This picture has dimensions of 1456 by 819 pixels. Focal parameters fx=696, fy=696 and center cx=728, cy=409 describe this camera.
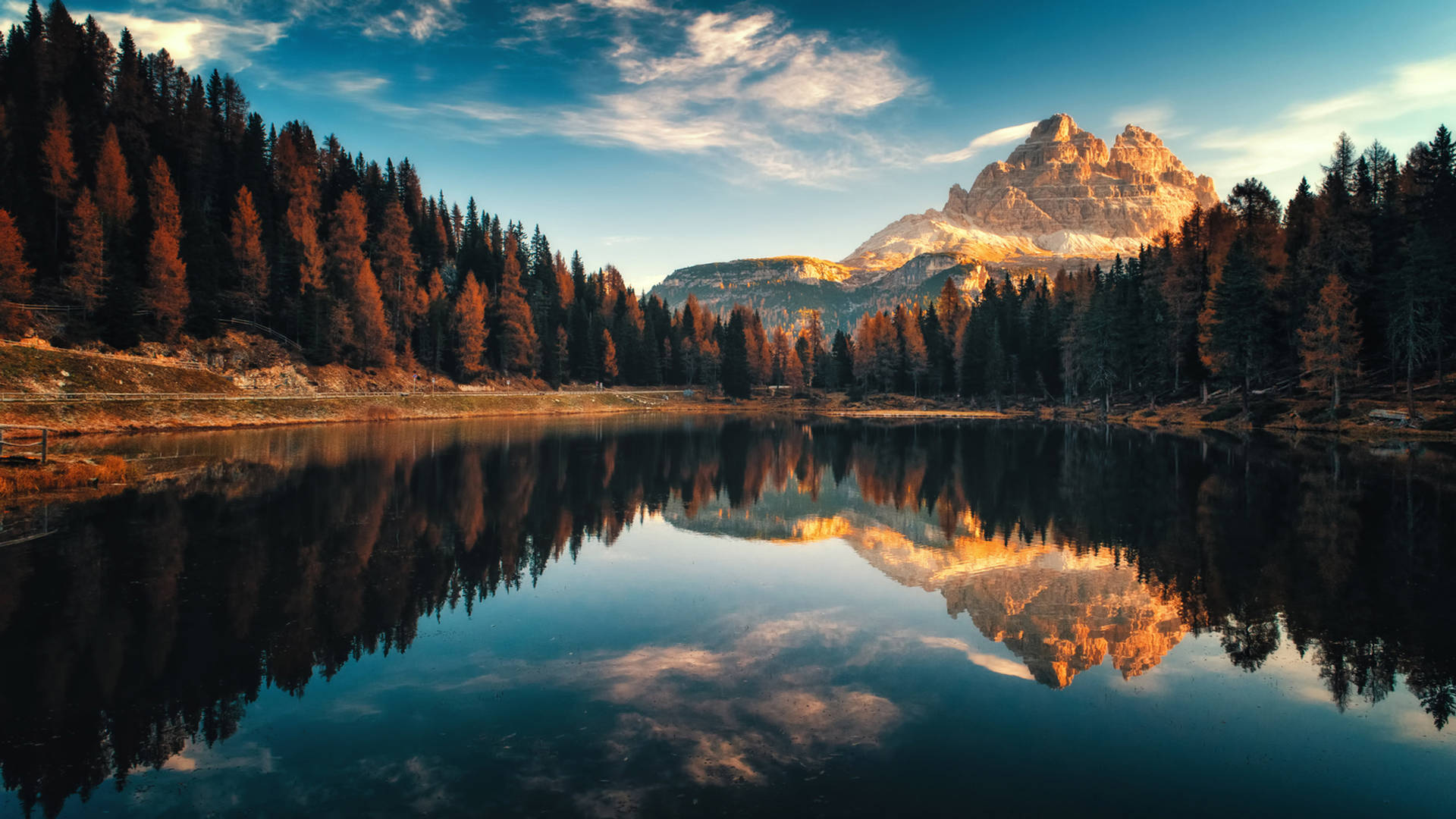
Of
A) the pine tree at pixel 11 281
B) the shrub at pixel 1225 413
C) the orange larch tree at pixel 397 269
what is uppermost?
the orange larch tree at pixel 397 269

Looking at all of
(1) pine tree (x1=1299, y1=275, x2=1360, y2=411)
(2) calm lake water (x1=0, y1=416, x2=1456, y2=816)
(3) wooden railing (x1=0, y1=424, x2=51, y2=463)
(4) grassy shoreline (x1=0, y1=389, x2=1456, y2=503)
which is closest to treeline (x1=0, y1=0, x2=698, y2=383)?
(4) grassy shoreline (x1=0, y1=389, x2=1456, y2=503)

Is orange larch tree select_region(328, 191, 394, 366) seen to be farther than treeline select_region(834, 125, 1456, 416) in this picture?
Yes

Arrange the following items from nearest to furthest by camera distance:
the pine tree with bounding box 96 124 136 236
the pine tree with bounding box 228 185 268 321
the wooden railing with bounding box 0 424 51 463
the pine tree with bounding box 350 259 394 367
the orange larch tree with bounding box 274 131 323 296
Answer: the wooden railing with bounding box 0 424 51 463
the pine tree with bounding box 96 124 136 236
the pine tree with bounding box 228 185 268 321
the orange larch tree with bounding box 274 131 323 296
the pine tree with bounding box 350 259 394 367

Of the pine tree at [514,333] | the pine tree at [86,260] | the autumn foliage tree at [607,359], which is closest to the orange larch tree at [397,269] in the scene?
the pine tree at [514,333]

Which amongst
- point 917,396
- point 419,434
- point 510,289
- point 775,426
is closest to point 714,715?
point 419,434

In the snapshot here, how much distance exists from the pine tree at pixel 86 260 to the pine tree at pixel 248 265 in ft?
42.7

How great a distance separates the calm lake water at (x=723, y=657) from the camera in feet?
26.9

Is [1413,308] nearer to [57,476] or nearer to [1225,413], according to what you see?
[1225,413]

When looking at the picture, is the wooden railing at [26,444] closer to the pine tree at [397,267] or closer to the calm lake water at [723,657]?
the calm lake water at [723,657]

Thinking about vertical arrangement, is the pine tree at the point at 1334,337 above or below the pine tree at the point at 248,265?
below

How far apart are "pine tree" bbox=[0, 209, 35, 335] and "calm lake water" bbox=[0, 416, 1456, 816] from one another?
41.4m

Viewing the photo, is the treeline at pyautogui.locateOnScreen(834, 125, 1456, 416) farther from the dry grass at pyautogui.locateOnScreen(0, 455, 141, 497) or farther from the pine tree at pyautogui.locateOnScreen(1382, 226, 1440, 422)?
the dry grass at pyautogui.locateOnScreen(0, 455, 141, 497)

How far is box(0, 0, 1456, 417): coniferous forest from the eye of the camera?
59594mm

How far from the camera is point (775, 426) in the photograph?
84812 mm
